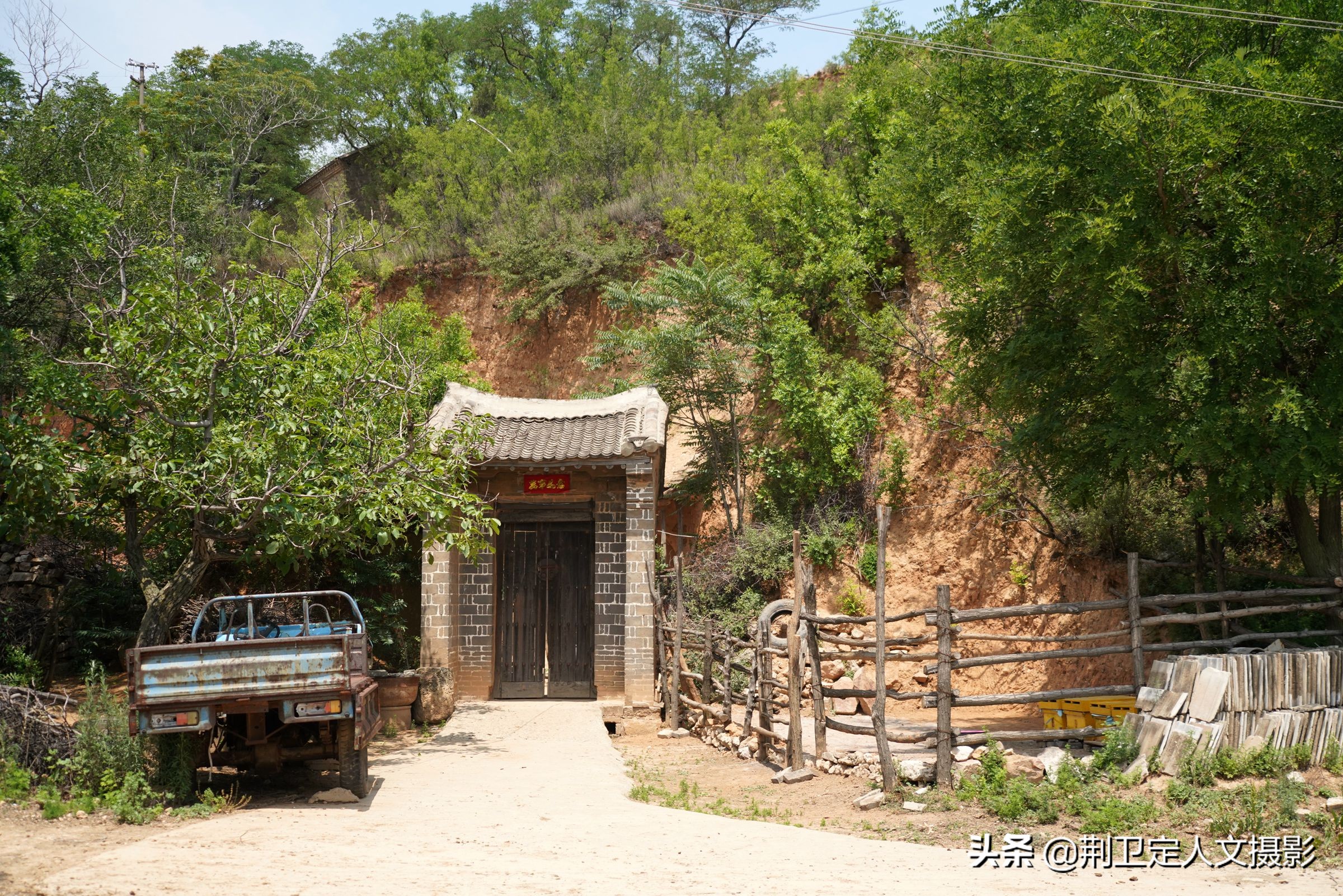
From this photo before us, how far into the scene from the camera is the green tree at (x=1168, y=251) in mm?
9055

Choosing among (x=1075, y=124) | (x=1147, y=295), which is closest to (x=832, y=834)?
(x=1147, y=295)

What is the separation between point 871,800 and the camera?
8484 millimetres

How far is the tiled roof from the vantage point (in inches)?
542

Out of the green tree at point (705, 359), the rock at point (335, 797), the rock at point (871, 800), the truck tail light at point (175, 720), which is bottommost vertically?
the rock at point (871, 800)

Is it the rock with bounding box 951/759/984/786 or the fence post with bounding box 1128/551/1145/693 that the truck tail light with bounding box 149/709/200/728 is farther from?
the fence post with bounding box 1128/551/1145/693

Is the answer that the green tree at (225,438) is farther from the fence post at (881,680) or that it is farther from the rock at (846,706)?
the rock at (846,706)

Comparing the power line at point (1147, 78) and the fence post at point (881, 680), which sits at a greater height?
the power line at point (1147, 78)

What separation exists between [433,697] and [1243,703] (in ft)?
29.0

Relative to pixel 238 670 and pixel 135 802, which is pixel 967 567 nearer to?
pixel 238 670

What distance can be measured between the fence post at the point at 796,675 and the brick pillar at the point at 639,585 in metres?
3.98

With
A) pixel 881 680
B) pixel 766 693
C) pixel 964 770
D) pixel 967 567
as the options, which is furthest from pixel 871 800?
pixel 967 567

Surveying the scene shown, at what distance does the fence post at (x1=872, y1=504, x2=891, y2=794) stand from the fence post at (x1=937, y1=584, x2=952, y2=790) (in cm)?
41

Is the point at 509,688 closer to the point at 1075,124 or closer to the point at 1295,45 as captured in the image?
the point at 1075,124

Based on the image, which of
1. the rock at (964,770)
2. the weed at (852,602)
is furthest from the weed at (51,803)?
the weed at (852,602)
